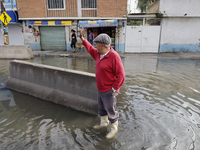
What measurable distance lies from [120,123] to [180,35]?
52.6ft

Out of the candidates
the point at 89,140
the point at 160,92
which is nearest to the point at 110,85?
the point at 89,140

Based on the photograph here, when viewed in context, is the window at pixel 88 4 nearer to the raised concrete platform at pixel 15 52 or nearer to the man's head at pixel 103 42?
the raised concrete platform at pixel 15 52

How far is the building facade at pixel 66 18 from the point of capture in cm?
1608

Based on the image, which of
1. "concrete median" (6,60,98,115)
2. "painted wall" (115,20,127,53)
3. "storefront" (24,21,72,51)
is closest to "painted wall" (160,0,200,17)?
"painted wall" (115,20,127,53)

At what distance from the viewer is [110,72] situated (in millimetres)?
2859

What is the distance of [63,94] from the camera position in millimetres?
4582

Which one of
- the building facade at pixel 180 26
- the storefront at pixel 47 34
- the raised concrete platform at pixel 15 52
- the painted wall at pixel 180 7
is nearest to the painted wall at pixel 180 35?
the building facade at pixel 180 26

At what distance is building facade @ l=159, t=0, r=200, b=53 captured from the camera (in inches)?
621

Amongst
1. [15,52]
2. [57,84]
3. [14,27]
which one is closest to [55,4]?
[14,27]

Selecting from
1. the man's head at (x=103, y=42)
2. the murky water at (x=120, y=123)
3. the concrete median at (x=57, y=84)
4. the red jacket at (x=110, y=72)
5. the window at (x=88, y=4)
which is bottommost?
the murky water at (x=120, y=123)

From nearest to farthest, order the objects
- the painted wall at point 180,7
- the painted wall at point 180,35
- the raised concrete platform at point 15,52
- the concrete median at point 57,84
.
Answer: the concrete median at point 57,84 < the raised concrete platform at point 15,52 < the painted wall at point 180,7 < the painted wall at point 180,35

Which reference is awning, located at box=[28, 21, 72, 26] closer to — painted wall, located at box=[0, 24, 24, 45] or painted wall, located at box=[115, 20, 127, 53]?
painted wall, located at box=[0, 24, 24, 45]

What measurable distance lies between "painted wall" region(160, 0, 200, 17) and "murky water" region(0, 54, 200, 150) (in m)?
12.9

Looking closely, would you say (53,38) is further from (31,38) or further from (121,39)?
(121,39)
